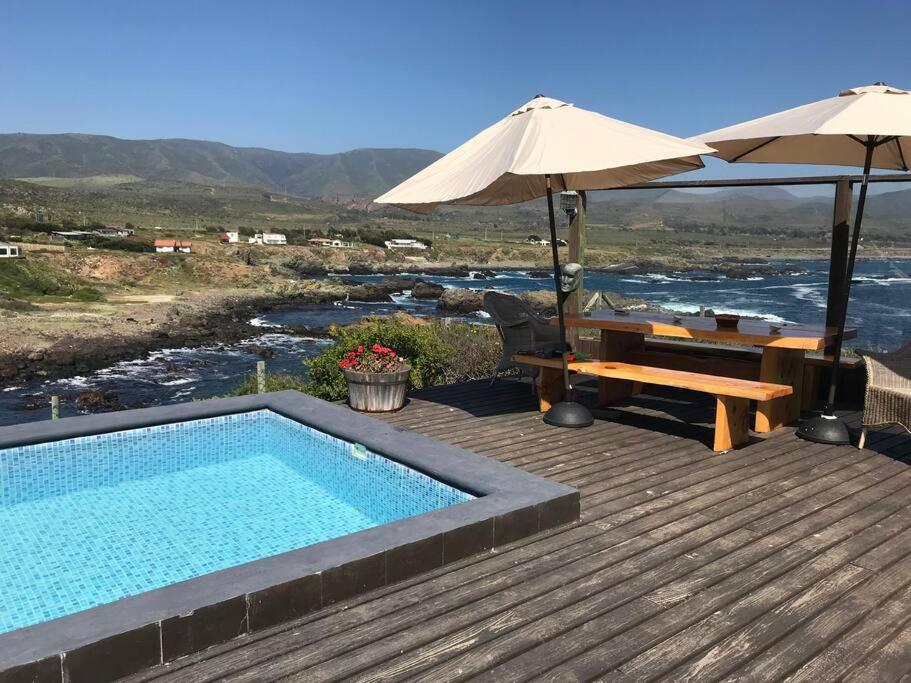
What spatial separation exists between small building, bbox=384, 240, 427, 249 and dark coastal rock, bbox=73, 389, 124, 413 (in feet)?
183

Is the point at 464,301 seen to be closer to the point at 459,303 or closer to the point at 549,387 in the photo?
the point at 459,303

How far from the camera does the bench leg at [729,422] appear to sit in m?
4.63

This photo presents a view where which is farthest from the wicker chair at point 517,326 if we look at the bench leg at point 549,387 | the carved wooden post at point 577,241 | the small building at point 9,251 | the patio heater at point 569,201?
the small building at point 9,251

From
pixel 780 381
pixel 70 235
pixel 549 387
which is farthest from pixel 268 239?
pixel 780 381

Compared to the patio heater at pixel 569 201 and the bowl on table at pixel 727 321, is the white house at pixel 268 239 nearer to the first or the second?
the patio heater at pixel 569 201

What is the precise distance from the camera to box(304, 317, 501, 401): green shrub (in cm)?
689

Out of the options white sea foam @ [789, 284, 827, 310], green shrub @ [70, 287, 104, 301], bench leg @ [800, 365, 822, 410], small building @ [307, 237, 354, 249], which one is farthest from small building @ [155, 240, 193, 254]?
bench leg @ [800, 365, 822, 410]

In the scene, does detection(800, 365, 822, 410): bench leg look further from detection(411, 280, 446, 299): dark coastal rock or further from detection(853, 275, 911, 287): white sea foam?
detection(853, 275, 911, 287): white sea foam

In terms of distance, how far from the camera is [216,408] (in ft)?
18.3

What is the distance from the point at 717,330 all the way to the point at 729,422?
1.05 metres

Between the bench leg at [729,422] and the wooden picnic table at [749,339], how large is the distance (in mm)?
417

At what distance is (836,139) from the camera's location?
5.68 metres

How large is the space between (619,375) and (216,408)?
3.14 m

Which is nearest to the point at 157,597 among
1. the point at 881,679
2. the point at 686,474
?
the point at 881,679
